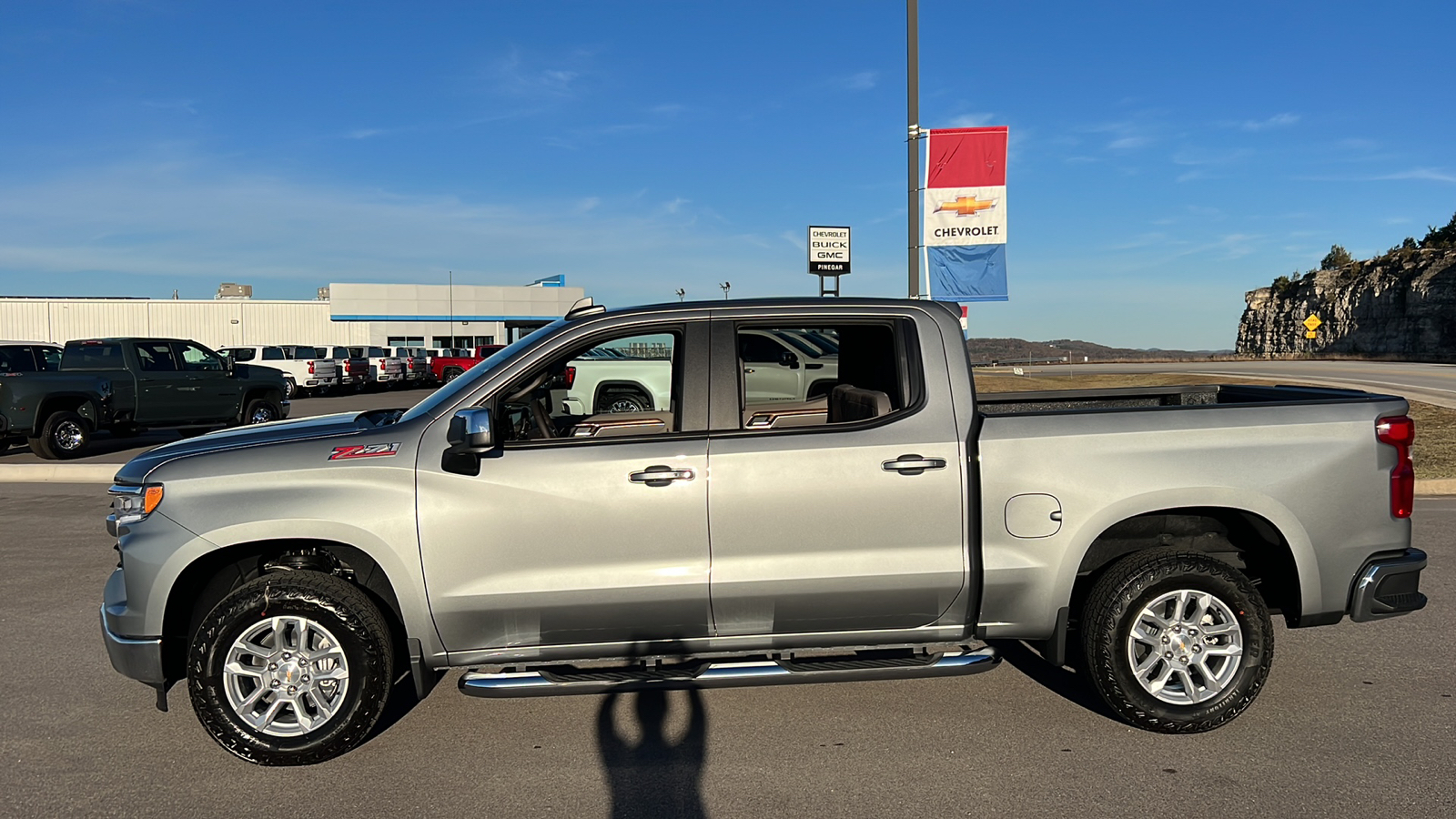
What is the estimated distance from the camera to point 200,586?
4344 mm

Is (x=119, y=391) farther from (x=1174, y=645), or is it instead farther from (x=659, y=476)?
(x=1174, y=645)

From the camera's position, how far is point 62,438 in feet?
50.4

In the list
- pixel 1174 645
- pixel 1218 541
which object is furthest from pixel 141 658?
pixel 1218 541

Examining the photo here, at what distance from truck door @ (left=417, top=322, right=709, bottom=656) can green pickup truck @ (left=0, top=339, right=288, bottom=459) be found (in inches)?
560

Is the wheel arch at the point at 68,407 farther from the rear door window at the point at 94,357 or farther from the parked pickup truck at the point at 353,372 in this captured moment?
the parked pickup truck at the point at 353,372

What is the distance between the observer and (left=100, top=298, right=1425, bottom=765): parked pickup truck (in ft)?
13.4

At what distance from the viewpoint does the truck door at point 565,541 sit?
411 cm

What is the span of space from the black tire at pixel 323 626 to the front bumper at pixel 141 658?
0.16 m

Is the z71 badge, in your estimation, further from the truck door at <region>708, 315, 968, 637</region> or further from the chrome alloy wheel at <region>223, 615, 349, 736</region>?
the truck door at <region>708, 315, 968, 637</region>

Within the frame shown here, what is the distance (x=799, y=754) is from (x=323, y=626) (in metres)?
2.03

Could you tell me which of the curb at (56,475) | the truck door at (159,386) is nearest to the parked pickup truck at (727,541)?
the curb at (56,475)

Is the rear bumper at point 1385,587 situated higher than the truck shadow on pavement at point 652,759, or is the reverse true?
the rear bumper at point 1385,587

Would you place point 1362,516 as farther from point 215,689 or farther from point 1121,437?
point 215,689

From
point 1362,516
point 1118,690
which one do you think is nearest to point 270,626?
point 1118,690
